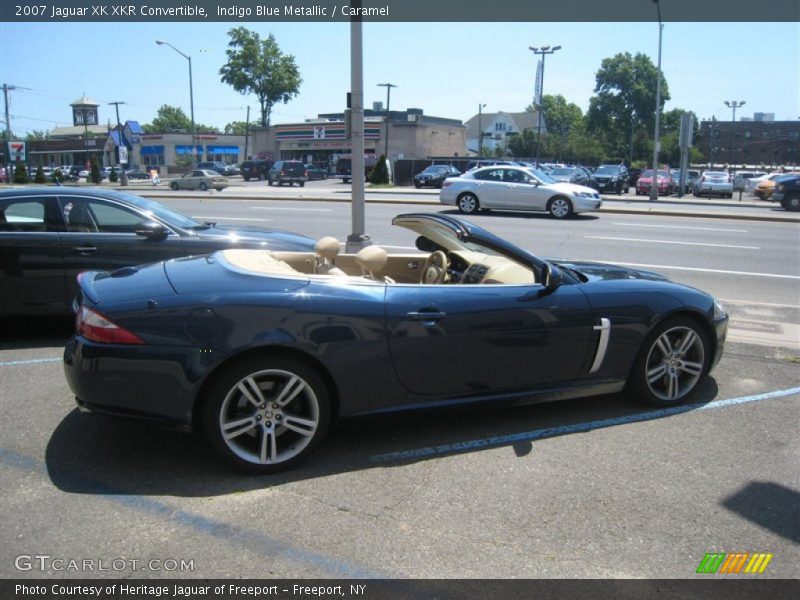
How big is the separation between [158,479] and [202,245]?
11.3 ft

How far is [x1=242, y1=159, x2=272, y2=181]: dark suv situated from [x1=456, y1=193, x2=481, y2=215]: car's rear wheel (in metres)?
42.9

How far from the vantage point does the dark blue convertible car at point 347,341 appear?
3.31m

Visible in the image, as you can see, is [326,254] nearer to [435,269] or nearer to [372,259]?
[372,259]

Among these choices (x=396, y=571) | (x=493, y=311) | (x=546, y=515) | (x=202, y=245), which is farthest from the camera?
(x=202, y=245)

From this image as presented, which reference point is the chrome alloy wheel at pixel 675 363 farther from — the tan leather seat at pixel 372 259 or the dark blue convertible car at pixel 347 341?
the tan leather seat at pixel 372 259

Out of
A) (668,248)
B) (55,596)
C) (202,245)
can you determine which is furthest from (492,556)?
(668,248)

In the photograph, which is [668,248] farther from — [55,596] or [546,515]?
[55,596]

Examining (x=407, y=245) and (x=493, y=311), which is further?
(x=407, y=245)

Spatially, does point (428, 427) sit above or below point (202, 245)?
below

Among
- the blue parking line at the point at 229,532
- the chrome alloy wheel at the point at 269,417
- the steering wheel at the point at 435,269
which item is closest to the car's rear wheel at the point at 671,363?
the steering wheel at the point at 435,269

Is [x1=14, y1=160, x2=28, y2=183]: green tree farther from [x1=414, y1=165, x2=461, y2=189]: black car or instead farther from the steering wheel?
the steering wheel

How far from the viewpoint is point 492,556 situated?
278cm

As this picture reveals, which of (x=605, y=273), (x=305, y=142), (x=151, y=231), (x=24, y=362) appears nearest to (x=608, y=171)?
(x=151, y=231)

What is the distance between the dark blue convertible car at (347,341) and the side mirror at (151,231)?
2406mm
